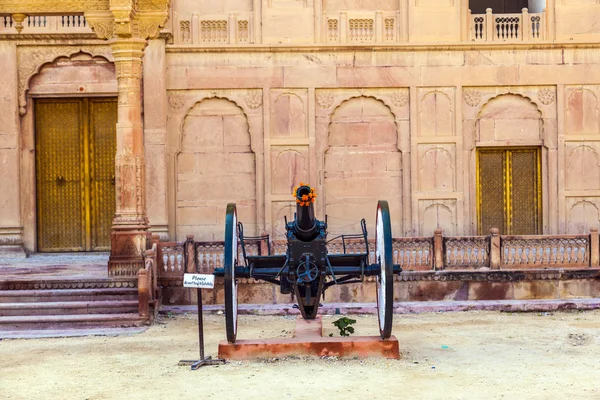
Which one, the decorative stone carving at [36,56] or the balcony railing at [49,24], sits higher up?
the balcony railing at [49,24]

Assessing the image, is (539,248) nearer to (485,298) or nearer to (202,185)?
(485,298)

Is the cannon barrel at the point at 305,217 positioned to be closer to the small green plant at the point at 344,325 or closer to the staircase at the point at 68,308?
the small green plant at the point at 344,325

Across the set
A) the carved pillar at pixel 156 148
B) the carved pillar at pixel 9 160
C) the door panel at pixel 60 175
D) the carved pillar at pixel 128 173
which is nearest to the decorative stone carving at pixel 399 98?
the carved pillar at pixel 156 148

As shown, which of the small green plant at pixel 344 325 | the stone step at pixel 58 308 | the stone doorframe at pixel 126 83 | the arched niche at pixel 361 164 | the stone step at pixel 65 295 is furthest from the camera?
the arched niche at pixel 361 164

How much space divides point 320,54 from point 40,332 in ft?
28.4

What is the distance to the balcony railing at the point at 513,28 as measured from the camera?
20.6 m

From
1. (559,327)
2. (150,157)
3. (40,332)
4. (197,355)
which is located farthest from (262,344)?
(150,157)

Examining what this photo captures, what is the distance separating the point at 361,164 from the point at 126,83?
19.4ft

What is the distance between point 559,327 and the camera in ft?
48.9

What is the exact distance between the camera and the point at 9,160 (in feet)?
65.2

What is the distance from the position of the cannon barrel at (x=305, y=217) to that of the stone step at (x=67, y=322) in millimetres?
4015

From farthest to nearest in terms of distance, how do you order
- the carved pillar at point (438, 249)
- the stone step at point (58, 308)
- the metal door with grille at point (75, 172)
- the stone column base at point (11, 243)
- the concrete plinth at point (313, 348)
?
the metal door with grille at point (75, 172) → the stone column base at point (11, 243) → the carved pillar at point (438, 249) → the stone step at point (58, 308) → the concrete plinth at point (313, 348)

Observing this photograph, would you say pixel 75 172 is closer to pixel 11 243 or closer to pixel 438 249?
pixel 11 243

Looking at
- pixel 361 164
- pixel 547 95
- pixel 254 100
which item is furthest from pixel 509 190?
pixel 254 100
